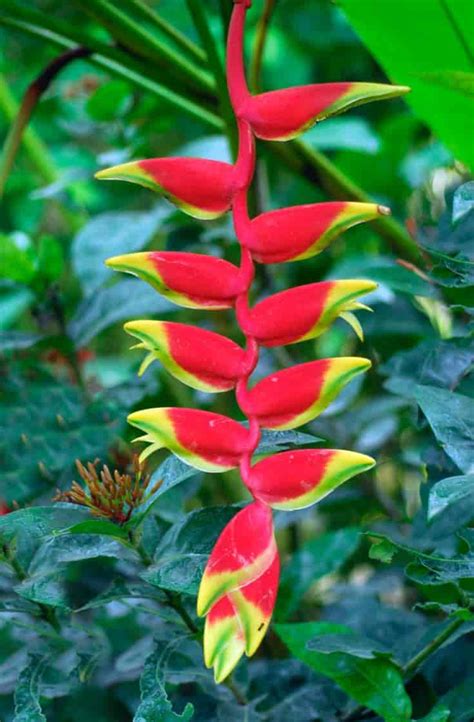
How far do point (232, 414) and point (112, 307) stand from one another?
122 millimetres

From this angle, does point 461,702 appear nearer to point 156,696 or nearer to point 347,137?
point 156,696

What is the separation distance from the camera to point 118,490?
1.21 ft

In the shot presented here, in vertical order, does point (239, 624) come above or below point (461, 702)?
above

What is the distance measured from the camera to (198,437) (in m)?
0.32

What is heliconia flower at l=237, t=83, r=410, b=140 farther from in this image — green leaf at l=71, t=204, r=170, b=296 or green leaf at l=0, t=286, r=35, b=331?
green leaf at l=0, t=286, r=35, b=331

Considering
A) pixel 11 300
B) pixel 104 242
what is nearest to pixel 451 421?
pixel 104 242

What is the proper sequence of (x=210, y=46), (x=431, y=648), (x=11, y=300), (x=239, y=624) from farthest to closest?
(x=11, y=300) → (x=210, y=46) → (x=431, y=648) → (x=239, y=624)

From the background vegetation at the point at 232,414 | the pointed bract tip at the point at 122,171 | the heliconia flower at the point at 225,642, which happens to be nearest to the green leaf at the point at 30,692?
the background vegetation at the point at 232,414

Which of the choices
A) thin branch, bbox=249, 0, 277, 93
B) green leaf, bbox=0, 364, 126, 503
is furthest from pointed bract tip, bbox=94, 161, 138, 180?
thin branch, bbox=249, 0, 277, 93

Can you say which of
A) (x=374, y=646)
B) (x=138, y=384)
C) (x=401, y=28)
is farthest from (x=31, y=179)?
(x=374, y=646)

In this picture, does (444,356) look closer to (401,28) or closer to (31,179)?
(401,28)

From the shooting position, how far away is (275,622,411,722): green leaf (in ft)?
1.30

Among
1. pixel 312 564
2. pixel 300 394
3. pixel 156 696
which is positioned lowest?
pixel 312 564

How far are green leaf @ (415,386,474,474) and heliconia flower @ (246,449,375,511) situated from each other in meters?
0.07
